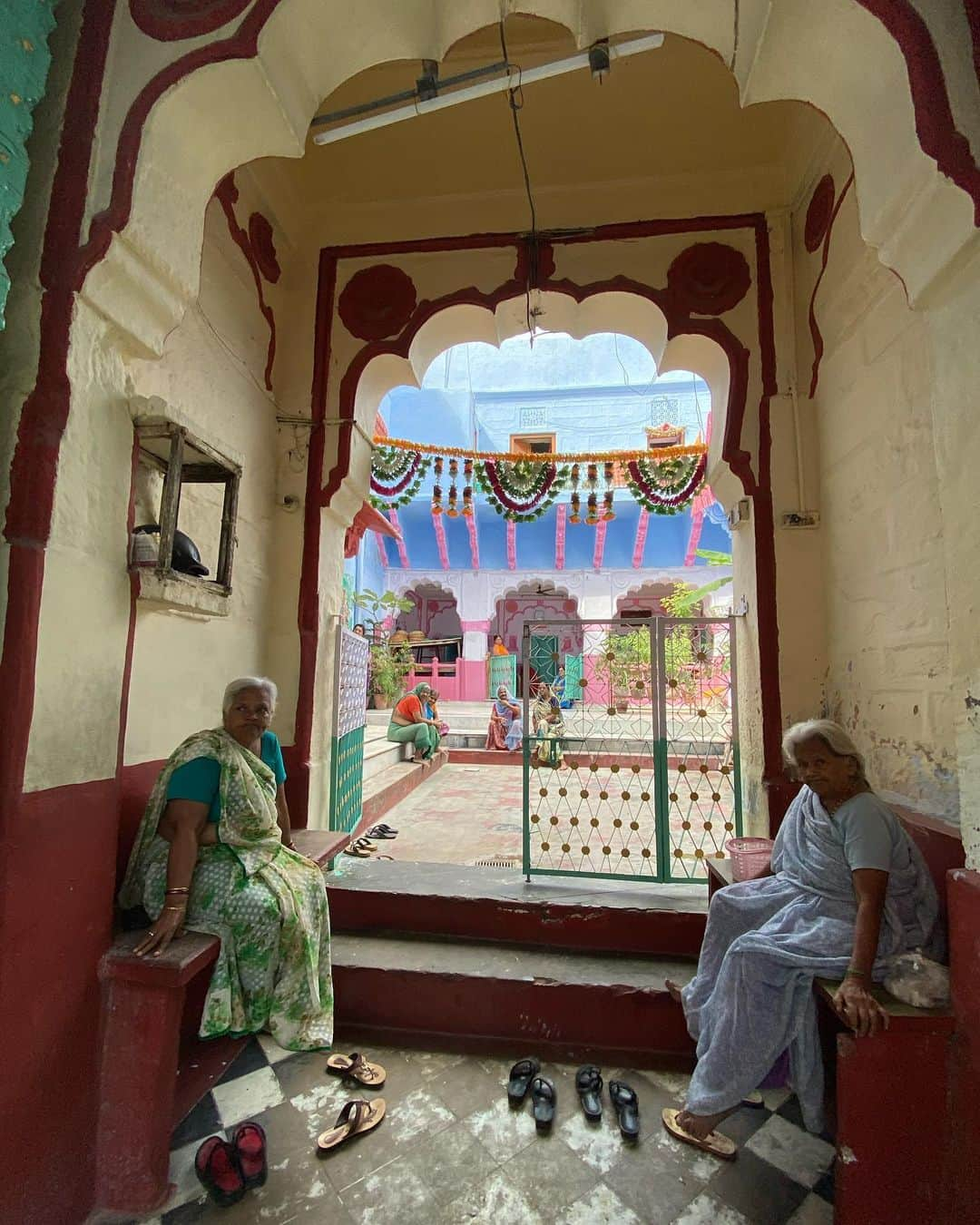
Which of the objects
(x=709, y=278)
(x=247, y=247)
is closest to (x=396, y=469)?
(x=247, y=247)

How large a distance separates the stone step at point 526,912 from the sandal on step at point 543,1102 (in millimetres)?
621

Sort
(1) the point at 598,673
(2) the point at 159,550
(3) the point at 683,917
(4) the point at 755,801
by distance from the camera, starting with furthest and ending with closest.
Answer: (1) the point at 598,673
(4) the point at 755,801
(3) the point at 683,917
(2) the point at 159,550

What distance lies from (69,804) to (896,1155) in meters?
2.33

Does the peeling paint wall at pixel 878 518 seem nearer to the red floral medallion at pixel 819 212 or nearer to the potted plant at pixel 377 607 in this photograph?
the red floral medallion at pixel 819 212

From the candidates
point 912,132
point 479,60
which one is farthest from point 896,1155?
point 479,60

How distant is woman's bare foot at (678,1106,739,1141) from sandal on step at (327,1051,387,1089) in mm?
1032

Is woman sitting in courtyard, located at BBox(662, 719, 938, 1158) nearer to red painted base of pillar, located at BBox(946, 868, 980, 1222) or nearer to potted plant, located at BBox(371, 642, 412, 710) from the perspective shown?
red painted base of pillar, located at BBox(946, 868, 980, 1222)

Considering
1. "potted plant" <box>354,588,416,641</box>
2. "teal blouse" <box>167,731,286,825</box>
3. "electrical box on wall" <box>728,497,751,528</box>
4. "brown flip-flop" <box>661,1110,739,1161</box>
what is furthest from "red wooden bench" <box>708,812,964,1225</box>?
"potted plant" <box>354,588,416,641</box>

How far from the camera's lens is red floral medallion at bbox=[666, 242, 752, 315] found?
133 inches

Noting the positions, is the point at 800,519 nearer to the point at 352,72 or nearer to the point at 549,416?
the point at 352,72

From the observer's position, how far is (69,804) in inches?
63.8

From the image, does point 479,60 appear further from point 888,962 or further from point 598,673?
point 888,962

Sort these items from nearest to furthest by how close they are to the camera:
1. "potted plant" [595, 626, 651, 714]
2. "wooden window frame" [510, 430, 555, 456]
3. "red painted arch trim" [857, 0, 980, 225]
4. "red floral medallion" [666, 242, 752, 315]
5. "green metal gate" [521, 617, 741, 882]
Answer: "red painted arch trim" [857, 0, 980, 225] → "green metal gate" [521, 617, 741, 882] → "red floral medallion" [666, 242, 752, 315] → "potted plant" [595, 626, 651, 714] → "wooden window frame" [510, 430, 555, 456]

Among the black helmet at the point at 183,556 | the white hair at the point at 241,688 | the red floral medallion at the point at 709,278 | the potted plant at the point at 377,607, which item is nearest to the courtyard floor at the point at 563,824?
the white hair at the point at 241,688
